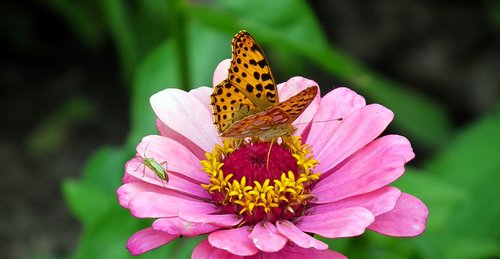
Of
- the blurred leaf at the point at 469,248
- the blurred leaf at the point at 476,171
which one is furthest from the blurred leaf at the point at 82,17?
the blurred leaf at the point at 469,248

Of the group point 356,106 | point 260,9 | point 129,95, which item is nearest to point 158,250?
point 356,106

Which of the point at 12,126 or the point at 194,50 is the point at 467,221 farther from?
the point at 12,126

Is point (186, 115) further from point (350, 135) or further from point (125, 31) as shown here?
point (125, 31)

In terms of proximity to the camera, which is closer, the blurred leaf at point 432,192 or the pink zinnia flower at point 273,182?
the pink zinnia flower at point 273,182

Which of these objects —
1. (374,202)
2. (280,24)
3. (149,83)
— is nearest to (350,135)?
(374,202)

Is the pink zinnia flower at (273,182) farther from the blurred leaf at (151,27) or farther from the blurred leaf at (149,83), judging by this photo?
the blurred leaf at (151,27)

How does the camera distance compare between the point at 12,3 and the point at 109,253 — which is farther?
the point at 12,3
